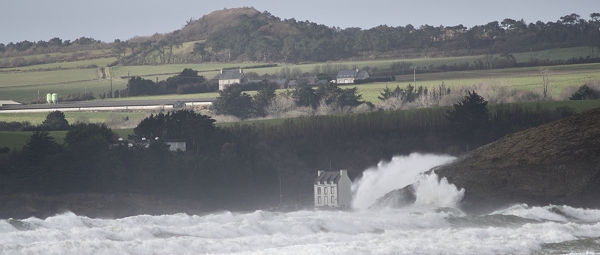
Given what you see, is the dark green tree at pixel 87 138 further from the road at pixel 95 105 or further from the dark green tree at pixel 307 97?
the dark green tree at pixel 307 97

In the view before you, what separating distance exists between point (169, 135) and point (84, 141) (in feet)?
43.1

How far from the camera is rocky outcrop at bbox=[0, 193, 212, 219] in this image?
81.6m

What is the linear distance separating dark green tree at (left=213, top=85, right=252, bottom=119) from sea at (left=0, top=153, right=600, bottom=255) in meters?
58.9

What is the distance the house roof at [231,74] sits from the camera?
16325 cm

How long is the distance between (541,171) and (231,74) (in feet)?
302

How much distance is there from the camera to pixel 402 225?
6644 cm

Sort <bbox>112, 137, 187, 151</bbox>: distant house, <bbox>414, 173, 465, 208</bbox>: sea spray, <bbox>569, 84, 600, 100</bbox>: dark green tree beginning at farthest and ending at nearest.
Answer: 1. <bbox>569, 84, 600, 100</bbox>: dark green tree
2. <bbox>112, 137, 187, 151</bbox>: distant house
3. <bbox>414, 173, 465, 208</bbox>: sea spray

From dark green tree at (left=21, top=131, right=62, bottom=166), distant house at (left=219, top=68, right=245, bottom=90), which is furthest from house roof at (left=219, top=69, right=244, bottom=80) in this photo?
dark green tree at (left=21, top=131, right=62, bottom=166)

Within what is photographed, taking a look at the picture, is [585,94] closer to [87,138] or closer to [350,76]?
[350,76]

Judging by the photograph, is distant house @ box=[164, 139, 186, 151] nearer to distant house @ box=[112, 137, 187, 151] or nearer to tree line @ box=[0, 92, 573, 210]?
distant house @ box=[112, 137, 187, 151]

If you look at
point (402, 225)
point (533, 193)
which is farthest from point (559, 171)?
point (402, 225)

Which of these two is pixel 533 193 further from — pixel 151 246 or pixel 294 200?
pixel 151 246

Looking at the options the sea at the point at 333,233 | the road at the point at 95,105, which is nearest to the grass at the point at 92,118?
the road at the point at 95,105

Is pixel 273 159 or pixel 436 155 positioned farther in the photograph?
pixel 273 159
